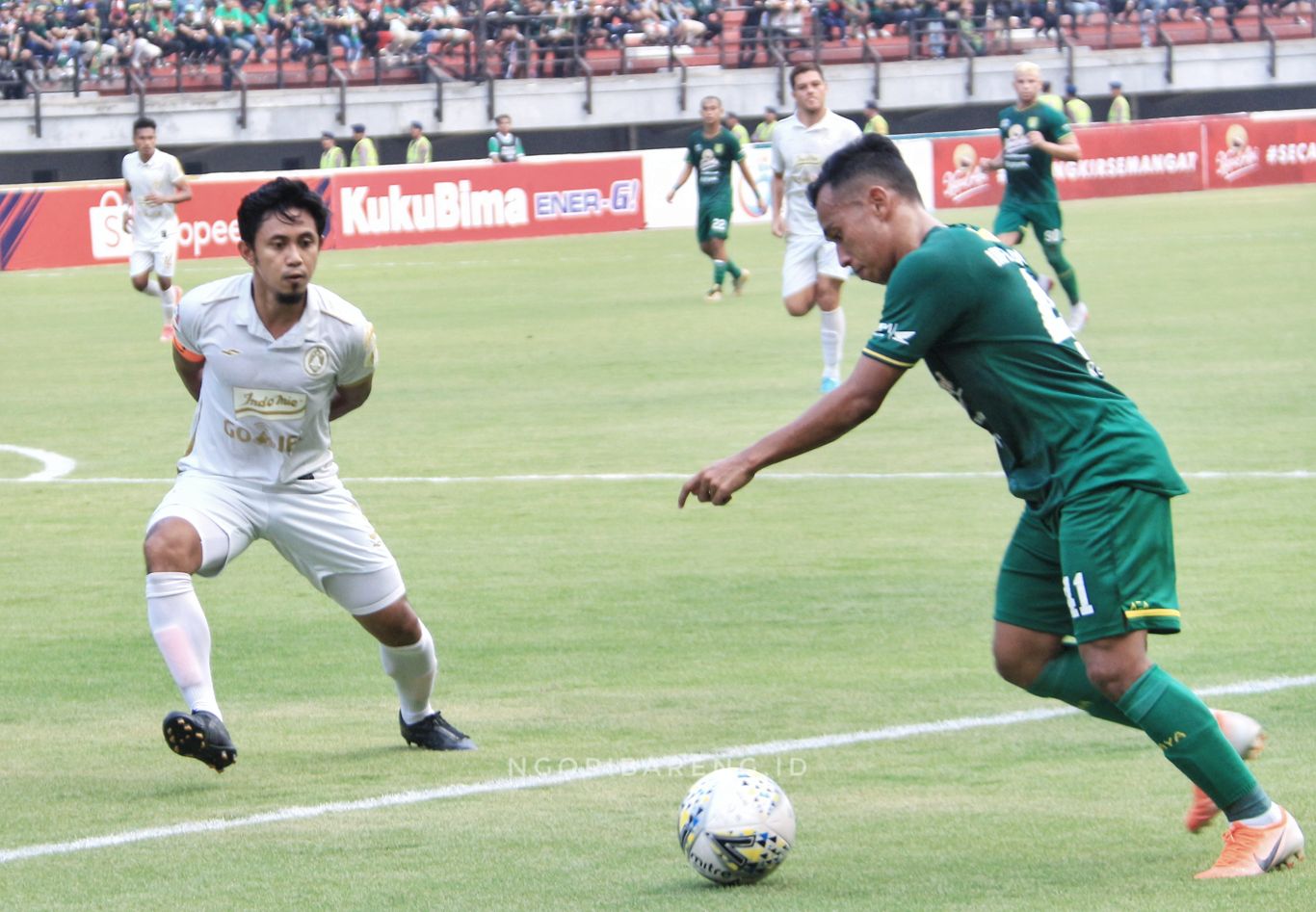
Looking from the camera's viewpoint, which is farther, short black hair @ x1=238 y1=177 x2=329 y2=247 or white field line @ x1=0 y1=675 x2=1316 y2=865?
short black hair @ x1=238 y1=177 x2=329 y2=247

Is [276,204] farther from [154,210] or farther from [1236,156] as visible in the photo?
[1236,156]

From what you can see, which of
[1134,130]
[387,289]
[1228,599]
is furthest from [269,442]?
[1134,130]

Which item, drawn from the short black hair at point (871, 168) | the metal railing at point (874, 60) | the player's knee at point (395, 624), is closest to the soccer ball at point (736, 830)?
the short black hair at point (871, 168)

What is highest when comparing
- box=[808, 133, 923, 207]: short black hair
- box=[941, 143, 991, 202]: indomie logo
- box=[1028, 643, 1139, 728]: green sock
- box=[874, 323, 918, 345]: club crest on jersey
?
box=[808, 133, 923, 207]: short black hair

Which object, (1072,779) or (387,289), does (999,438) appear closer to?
(1072,779)

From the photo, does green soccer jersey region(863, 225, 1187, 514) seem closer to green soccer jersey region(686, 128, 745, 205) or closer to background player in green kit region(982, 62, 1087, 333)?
background player in green kit region(982, 62, 1087, 333)

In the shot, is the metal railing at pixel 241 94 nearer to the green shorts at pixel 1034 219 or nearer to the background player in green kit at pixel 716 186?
the background player in green kit at pixel 716 186

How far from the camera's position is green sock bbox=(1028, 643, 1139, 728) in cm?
533

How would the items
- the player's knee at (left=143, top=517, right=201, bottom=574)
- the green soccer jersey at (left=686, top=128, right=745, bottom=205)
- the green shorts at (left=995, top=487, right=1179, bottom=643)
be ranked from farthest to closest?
the green soccer jersey at (left=686, top=128, right=745, bottom=205)
the player's knee at (left=143, top=517, right=201, bottom=574)
the green shorts at (left=995, top=487, right=1179, bottom=643)

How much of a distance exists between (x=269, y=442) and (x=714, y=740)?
5.77 ft

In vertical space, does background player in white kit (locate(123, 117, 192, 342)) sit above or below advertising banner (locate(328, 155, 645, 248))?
above

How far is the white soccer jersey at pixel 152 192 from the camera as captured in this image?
77.3 ft

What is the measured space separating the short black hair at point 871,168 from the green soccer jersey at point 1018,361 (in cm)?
15

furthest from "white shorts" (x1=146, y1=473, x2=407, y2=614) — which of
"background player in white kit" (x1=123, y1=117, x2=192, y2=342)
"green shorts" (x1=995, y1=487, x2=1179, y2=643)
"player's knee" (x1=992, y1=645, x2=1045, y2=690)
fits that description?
"background player in white kit" (x1=123, y1=117, x2=192, y2=342)
